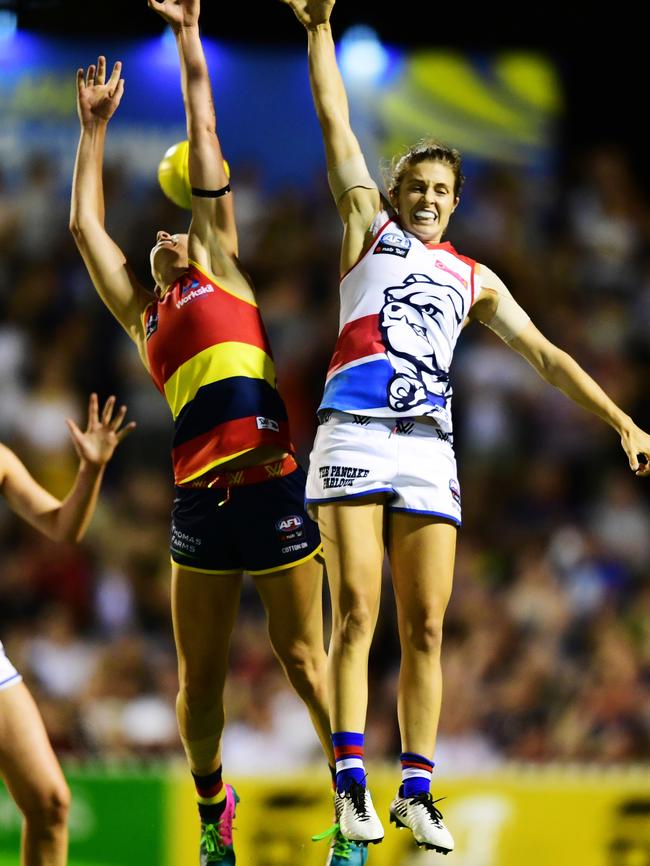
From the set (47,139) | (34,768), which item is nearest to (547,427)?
(47,139)

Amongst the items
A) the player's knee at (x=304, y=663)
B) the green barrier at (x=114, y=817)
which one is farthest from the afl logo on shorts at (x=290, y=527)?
the green barrier at (x=114, y=817)

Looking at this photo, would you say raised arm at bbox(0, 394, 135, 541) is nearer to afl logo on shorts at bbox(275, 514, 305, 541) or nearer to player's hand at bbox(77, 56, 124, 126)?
afl logo on shorts at bbox(275, 514, 305, 541)

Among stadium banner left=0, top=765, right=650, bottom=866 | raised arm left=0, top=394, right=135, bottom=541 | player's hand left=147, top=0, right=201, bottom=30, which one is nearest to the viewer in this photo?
raised arm left=0, top=394, right=135, bottom=541

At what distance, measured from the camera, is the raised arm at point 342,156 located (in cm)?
479

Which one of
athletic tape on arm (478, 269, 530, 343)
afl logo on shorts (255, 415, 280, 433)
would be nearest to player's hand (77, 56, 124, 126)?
afl logo on shorts (255, 415, 280, 433)

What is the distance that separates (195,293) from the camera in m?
5.09

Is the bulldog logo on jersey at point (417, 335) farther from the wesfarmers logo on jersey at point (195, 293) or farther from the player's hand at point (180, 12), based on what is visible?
the player's hand at point (180, 12)

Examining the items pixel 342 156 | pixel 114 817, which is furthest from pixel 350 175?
pixel 114 817

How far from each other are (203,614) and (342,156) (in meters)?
1.73

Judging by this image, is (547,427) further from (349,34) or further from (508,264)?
(349,34)

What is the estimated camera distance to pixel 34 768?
176 inches

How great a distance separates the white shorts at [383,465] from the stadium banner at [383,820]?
2.26 m

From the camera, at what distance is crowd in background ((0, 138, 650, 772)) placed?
27.7 feet

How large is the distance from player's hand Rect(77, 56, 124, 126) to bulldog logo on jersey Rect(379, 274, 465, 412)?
1489 mm
